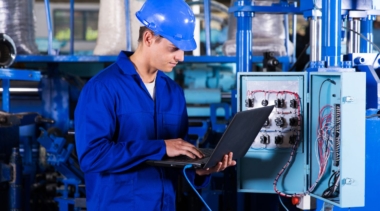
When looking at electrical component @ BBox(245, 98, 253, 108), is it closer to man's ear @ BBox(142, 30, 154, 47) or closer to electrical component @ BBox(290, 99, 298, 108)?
electrical component @ BBox(290, 99, 298, 108)

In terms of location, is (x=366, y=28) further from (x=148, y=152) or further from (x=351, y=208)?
(x=148, y=152)

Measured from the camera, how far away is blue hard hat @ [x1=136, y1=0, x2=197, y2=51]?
7.29ft

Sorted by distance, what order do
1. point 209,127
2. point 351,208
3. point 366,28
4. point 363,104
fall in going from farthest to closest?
1. point 209,127
2. point 366,28
3. point 351,208
4. point 363,104

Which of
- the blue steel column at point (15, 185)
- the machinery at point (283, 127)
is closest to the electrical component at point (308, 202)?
the machinery at point (283, 127)

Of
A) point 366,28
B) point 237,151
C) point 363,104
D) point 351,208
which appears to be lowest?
point 351,208

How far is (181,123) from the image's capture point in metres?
2.40

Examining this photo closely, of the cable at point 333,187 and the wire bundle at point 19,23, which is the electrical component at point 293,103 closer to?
the cable at point 333,187

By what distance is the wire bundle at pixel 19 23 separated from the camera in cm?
413

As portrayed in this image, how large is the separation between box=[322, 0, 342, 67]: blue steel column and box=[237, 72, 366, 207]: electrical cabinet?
96 millimetres

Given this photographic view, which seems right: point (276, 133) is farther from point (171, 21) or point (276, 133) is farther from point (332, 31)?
point (171, 21)

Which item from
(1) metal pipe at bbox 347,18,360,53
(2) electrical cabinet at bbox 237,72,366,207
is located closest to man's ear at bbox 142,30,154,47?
(2) electrical cabinet at bbox 237,72,366,207

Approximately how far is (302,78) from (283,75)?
0.08 m

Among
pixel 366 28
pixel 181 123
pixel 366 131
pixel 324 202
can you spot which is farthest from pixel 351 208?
pixel 366 28

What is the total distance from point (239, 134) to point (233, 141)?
40mm
